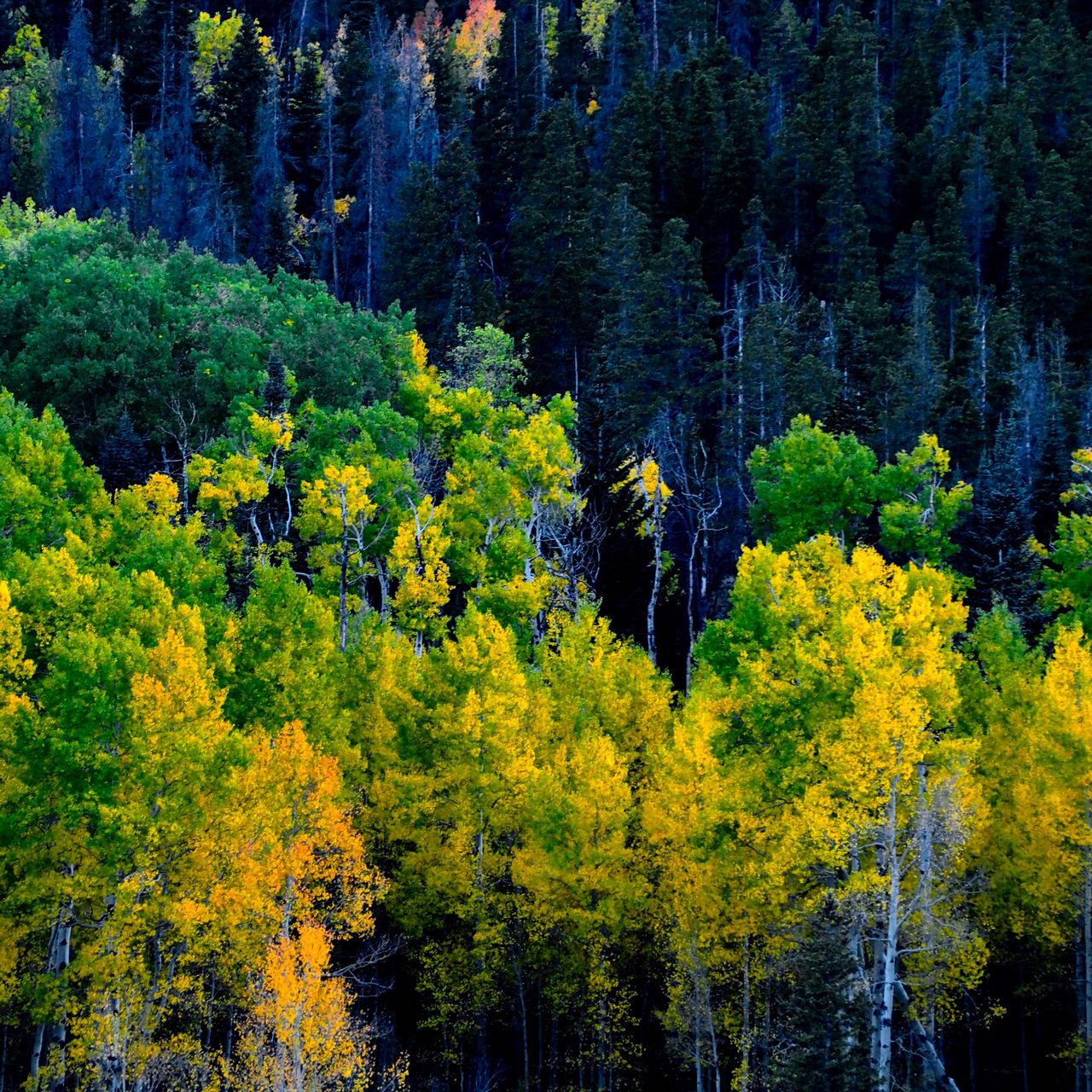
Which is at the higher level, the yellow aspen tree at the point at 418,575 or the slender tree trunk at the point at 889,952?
the yellow aspen tree at the point at 418,575

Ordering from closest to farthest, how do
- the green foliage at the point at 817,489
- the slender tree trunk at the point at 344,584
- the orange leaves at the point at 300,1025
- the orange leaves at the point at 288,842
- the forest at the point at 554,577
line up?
the orange leaves at the point at 300,1025
the forest at the point at 554,577
the orange leaves at the point at 288,842
the slender tree trunk at the point at 344,584
the green foliage at the point at 817,489

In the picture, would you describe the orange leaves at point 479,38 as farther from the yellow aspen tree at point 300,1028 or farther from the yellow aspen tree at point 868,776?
Answer: the yellow aspen tree at point 300,1028

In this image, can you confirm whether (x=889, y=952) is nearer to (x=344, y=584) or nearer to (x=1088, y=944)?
(x=1088, y=944)

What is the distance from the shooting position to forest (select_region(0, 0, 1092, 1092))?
33.8 meters

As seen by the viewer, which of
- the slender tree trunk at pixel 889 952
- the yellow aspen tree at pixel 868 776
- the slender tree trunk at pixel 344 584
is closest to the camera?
the slender tree trunk at pixel 889 952

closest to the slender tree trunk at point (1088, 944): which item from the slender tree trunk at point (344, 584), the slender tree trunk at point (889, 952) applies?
the slender tree trunk at point (889, 952)

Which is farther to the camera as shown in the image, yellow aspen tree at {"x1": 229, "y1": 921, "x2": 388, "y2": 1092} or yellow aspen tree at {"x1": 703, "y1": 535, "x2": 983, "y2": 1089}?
yellow aspen tree at {"x1": 229, "y1": 921, "x2": 388, "y2": 1092}

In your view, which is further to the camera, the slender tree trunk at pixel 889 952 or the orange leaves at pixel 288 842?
the orange leaves at pixel 288 842

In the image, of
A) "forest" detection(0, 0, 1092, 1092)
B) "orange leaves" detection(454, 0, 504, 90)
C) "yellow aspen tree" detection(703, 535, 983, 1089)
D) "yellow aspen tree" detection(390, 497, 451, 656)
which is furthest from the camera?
"orange leaves" detection(454, 0, 504, 90)

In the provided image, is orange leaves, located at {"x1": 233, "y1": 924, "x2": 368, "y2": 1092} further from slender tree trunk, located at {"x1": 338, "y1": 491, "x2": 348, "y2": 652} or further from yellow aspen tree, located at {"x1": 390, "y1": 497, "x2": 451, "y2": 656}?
yellow aspen tree, located at {"x1": 390, "y1": 497, "x2": 451, "y2": 656}

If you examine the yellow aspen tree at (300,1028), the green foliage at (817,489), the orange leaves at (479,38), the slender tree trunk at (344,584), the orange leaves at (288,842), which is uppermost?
the orange leaves at (479,38)

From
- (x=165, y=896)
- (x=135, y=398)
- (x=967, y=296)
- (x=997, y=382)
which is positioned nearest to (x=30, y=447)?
(x=135, y=398)

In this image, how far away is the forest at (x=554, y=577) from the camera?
3381 cm

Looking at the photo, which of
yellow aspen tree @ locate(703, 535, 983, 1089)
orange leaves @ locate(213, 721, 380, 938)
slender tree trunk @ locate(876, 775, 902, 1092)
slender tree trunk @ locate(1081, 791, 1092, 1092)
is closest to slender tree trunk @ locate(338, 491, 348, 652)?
orange leaves @ locate(213, 721, 380, 938)
